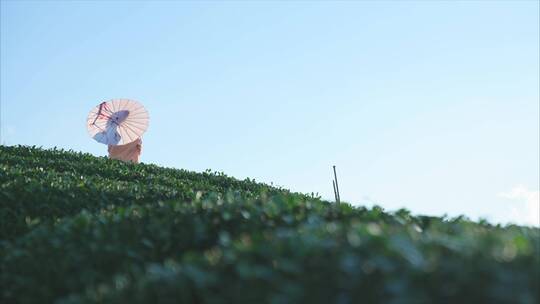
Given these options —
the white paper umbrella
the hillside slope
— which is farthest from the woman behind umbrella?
A: the hillside slope

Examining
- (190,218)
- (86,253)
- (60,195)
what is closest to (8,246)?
(86,253)

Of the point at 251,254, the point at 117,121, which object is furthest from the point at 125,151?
the point at 251,254

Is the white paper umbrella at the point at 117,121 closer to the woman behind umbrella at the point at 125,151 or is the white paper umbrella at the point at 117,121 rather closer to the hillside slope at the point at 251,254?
the woman behind umbrella at the point at 125,151

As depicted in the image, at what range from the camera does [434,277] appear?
12.3 feet

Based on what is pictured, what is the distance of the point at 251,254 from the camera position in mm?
4539

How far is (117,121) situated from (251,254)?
944 inches

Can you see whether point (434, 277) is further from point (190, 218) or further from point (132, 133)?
point (132, 133)

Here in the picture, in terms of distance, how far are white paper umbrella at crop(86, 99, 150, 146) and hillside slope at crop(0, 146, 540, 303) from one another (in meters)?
15.7

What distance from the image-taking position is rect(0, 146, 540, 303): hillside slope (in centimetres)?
376

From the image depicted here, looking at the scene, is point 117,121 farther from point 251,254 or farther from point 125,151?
point 251,254

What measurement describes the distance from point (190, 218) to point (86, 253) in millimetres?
1034

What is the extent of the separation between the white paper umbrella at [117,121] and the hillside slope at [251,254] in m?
15.7

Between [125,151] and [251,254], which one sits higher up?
[125,151]

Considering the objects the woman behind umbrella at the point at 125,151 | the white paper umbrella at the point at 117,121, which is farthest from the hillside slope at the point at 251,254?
the woman behind umbrella at the point at 125,151
